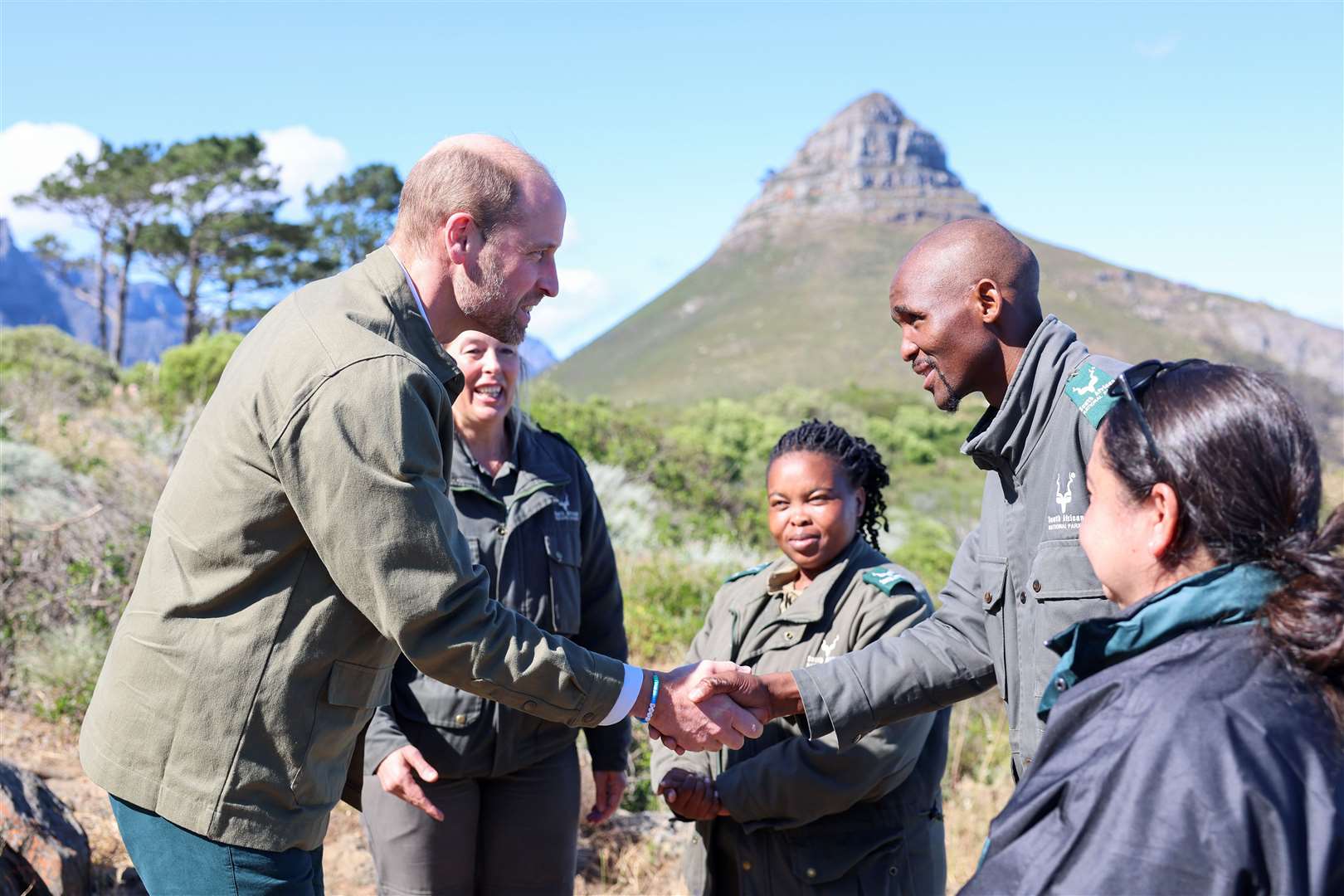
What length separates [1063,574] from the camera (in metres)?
2.35

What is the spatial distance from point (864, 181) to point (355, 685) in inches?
4672

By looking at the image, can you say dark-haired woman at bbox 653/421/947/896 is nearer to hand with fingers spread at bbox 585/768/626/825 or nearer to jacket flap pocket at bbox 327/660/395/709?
hand with fingers spread at bbox 585/768/626/825

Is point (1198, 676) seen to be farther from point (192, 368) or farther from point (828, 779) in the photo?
point (192, 368)

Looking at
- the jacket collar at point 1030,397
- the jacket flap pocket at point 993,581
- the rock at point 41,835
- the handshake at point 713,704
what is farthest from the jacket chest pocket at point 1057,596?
the rock at point 41,835

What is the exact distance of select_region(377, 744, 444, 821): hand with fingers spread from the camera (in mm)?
3211

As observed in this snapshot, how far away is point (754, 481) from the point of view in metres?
13.8

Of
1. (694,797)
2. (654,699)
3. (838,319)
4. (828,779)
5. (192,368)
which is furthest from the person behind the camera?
(838,319)

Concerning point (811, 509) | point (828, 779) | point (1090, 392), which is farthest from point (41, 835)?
point (1090, 392)

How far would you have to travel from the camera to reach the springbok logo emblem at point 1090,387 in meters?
2.30

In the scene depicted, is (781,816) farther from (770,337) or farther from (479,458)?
(770,337)

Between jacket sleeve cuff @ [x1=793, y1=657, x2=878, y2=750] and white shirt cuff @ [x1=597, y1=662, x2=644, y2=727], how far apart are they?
1.34 ft

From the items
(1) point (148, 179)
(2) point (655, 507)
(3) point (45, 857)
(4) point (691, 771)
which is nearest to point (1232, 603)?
(4) point (691, 771)

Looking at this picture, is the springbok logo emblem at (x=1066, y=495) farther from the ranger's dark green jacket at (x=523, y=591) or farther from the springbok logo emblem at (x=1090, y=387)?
the ranger's dark green jacket at (x=523, y=591)

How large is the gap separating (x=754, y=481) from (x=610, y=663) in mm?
11270
